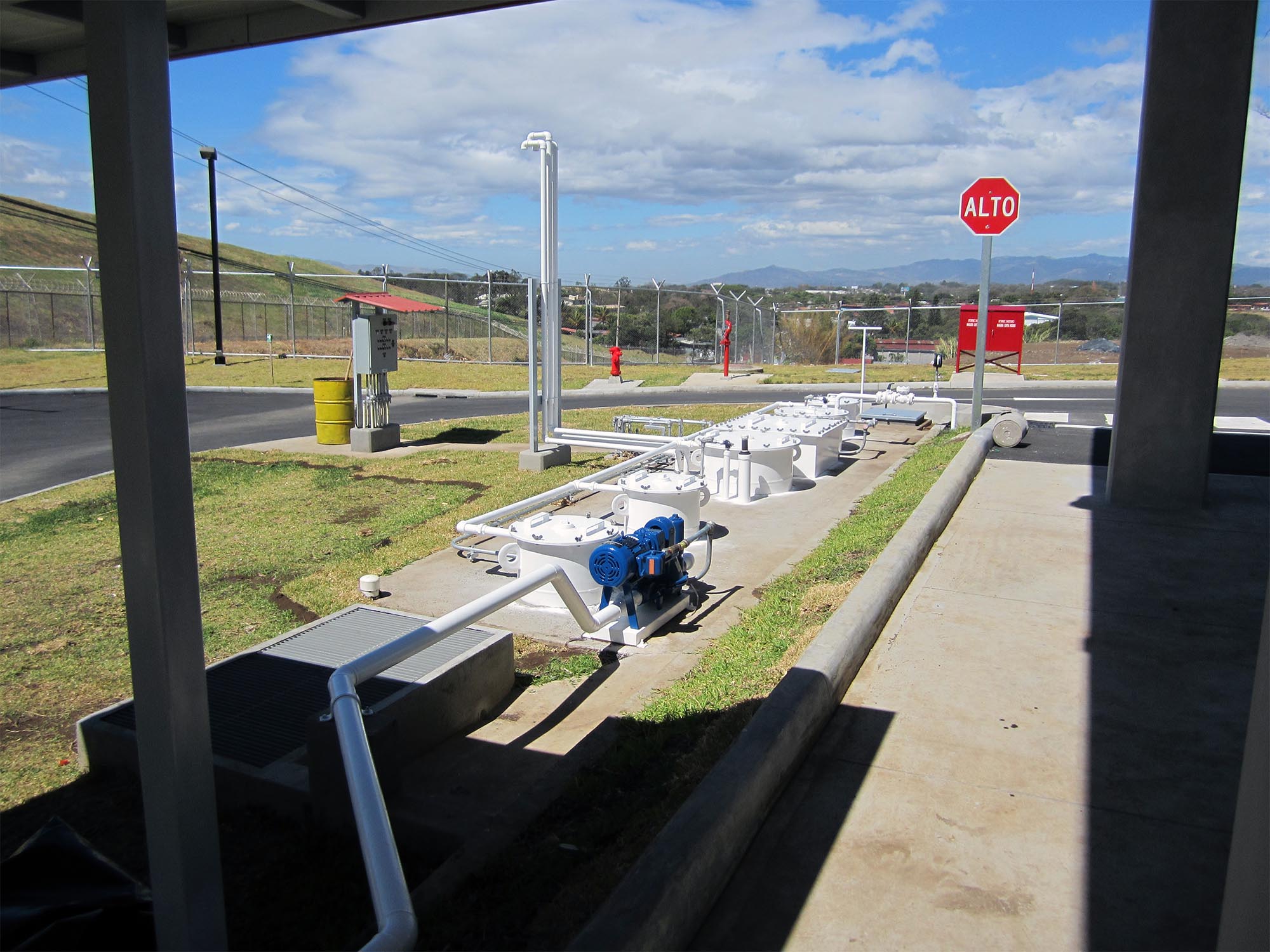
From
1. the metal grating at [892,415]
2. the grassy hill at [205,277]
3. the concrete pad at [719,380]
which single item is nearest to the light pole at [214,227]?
the grassy hill at [205,277]

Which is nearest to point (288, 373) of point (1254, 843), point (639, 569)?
point (639, 569)

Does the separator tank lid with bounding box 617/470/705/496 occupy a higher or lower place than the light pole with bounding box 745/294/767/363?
lower

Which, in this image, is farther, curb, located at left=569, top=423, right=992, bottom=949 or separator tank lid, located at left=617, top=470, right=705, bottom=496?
separator tank lid, located at left=617, top=470, right=705, bottom=496

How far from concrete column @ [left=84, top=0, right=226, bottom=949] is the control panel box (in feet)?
41.3

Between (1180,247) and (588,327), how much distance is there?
22.6 meters

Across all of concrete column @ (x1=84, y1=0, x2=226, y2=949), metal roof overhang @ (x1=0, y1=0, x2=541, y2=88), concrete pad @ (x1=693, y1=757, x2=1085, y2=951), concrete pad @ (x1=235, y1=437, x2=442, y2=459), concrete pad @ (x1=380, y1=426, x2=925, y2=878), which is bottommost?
concrete pad @ (x1=380, y1=426, x2=925, y2=878)

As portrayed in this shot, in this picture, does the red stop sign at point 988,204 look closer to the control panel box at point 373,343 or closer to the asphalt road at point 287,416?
the asphalt road at point 287,416

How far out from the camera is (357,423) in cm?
1504

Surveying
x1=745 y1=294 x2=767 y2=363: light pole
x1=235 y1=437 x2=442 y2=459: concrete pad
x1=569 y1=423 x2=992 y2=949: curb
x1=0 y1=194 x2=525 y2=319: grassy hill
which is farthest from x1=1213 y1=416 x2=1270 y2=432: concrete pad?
x1=0 y1=194 x2=525 y2=319: grassy hill

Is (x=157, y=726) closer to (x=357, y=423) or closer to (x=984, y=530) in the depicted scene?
(x=984, y=530)

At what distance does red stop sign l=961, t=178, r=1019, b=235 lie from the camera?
1337 cm

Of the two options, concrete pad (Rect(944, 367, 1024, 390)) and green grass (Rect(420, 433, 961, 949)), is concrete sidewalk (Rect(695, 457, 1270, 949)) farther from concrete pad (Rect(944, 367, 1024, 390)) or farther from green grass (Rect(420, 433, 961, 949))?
concrete pad (Rect(944, 367, 1024, 390))

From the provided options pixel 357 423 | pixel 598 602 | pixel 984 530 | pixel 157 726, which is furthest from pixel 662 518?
pixel 357 423

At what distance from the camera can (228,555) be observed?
9.02 metres
